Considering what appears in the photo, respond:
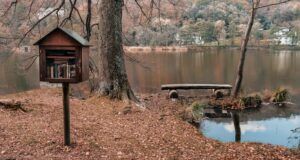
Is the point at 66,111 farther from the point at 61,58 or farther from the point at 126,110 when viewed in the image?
the point at 126,110

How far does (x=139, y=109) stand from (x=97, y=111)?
1102mm

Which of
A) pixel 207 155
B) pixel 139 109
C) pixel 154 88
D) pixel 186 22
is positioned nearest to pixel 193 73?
pixel 154 88

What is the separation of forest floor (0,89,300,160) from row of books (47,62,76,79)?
3.73ft

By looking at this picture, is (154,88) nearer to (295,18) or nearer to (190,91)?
(190,91)

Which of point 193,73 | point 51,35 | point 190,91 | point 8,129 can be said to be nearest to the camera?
point 51,35

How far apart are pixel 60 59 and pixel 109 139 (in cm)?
175

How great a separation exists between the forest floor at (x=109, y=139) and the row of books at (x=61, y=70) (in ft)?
3.73

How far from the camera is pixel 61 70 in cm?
538

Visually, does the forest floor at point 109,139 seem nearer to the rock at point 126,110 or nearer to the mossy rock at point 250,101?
the rock at point 126,110

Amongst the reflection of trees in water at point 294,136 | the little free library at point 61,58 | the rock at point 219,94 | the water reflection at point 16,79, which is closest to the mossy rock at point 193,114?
the reflection of trees in water at point 294,136

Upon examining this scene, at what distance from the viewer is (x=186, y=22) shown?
67.4 m

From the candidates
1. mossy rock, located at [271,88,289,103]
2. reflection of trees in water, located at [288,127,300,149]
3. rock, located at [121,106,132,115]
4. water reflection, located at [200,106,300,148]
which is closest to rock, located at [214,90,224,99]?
mossy rock, located at [271,88,289,103]

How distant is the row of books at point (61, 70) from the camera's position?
5363mm

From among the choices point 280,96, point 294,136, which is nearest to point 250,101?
point 280,96
